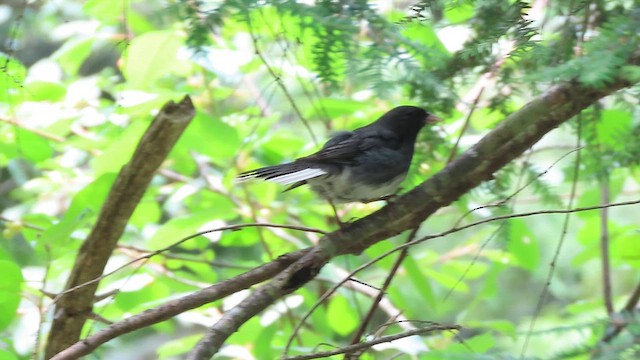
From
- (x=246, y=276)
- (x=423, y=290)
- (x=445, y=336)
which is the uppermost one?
(x=246, y=276)

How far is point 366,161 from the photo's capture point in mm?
1593

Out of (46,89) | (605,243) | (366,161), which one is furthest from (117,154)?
(605,243)

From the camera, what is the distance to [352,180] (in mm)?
1552

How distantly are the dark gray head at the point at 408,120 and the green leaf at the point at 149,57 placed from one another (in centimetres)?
54

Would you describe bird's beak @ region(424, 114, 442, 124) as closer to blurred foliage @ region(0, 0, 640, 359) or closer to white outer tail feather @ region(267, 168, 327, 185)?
blurred foliage @ region(0, 0, 640, 359)

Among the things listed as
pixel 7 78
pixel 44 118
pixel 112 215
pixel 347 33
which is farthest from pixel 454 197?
pixel 44 118

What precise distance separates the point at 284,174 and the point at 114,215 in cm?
33

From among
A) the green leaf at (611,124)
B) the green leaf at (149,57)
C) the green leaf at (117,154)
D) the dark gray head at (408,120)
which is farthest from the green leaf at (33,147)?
the green leaf at (611,124)

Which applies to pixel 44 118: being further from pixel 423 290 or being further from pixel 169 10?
pixel 423 290

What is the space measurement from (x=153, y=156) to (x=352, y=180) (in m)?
0.52

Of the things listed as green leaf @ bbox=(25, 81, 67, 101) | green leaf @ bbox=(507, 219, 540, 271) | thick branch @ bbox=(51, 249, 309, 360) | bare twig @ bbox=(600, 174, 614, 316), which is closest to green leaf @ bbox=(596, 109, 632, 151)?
bare twig @ bbox=(600, 174, 614, 316)

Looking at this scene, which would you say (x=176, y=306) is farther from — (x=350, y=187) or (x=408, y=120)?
(x=408, y=120)

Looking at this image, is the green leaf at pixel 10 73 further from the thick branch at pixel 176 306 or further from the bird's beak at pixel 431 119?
the bird's beak at pixel 431 119

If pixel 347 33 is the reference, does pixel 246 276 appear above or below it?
below
